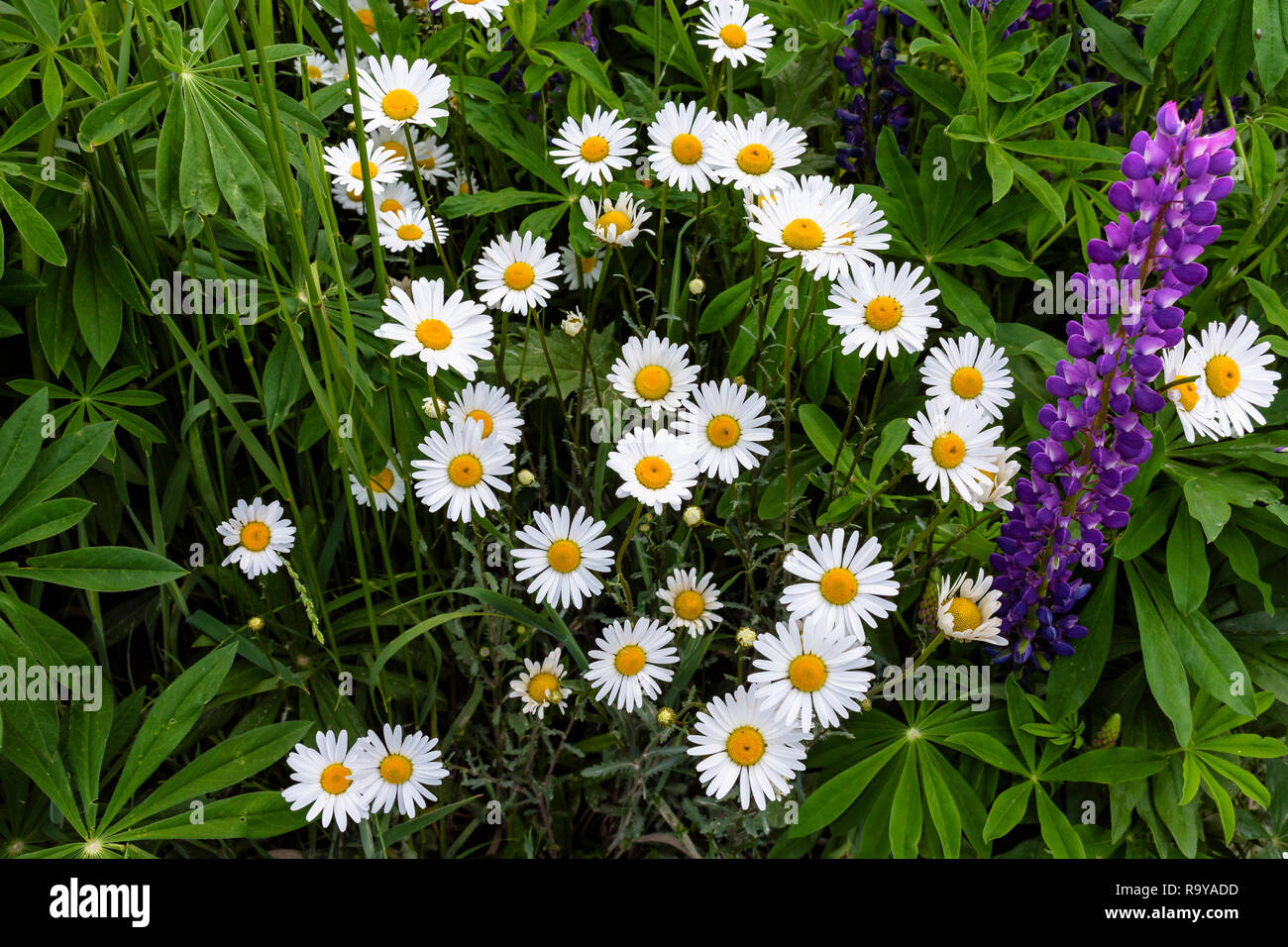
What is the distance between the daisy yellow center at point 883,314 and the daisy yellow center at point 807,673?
474 mm

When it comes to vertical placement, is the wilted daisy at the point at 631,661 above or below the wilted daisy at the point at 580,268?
below

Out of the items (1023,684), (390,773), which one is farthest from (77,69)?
(1023,684)

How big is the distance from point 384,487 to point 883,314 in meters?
0.84

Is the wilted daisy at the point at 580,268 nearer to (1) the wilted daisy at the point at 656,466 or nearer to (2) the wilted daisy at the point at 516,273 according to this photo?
(2) the wilted daisy at the point at 516,273

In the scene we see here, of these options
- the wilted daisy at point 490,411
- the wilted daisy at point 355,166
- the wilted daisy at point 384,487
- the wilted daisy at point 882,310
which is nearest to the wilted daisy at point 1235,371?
the wilted daisy at point 882,310

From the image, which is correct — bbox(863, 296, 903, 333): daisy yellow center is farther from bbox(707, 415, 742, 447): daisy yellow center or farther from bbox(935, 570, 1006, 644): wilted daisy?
bbox(935, 570, 1006, 644): wilted daisy

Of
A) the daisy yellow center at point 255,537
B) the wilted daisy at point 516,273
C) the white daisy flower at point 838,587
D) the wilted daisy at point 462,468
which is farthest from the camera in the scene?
the daisy yellow center at point 255,537

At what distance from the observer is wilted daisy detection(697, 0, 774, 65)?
6.15 feet

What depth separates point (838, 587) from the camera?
148cm

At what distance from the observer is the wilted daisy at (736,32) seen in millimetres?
1873

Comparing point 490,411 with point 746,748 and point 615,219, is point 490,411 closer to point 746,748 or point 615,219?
point 615,219

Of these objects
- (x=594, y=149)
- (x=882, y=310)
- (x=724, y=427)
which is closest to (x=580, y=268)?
(x=594, y=149)

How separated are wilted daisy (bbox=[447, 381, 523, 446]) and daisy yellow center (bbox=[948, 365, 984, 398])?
66 centimetres

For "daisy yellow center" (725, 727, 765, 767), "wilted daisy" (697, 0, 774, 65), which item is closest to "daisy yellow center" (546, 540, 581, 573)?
"daisy yellow center" (725, 727, 765, 767)
